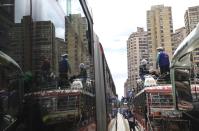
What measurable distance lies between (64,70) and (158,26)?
23998mm

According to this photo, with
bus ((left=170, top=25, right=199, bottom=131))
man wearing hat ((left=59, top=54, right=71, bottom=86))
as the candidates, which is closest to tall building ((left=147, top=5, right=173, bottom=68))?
bus ((left=170, top=25, right=199, bottom=131))

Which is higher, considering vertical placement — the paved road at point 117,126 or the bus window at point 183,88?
the bus window at point 183,88

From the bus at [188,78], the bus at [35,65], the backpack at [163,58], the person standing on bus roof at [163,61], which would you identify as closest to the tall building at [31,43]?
the bus at [35,65]

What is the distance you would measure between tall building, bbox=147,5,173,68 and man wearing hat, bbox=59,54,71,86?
21.6m

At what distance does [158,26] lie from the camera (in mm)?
26750

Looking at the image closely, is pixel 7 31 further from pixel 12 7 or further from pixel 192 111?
pixel 192 111

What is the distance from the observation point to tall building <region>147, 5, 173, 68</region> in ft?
83.7

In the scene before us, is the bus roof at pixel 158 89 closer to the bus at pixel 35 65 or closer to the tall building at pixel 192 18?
the tall building at pixel 192 18

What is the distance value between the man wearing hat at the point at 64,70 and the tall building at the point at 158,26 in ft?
70.8

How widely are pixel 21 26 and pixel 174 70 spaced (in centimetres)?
448

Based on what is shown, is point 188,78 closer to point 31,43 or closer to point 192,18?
point 192,18

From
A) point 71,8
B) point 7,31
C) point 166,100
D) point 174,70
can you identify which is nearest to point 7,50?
point 7,31

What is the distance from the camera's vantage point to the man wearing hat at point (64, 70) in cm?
308

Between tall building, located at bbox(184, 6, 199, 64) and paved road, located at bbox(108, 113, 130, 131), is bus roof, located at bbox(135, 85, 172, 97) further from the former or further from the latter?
tall building, located at bbox(184, 6, 199, 64)
